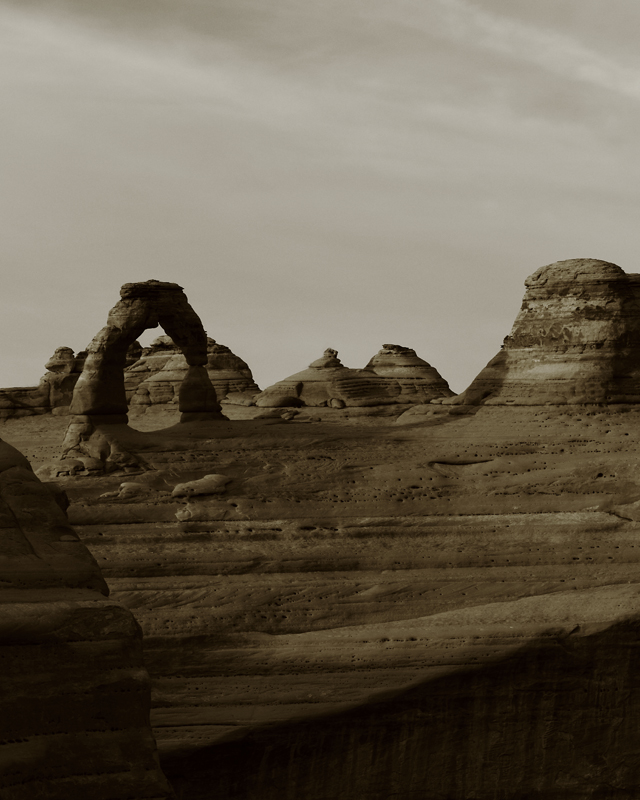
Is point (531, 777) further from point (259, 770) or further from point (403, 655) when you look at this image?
point (259, 770)

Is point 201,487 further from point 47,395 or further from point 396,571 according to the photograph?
point 47,395

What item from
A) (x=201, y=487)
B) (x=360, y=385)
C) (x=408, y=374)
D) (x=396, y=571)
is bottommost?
(x=396, y=571)

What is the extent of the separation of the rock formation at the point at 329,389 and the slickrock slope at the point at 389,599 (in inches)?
587

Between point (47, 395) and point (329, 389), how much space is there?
31.5 ft

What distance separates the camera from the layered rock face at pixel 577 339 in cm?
2569

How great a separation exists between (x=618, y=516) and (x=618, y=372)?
3845mm

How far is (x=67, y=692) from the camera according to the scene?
37.0ft

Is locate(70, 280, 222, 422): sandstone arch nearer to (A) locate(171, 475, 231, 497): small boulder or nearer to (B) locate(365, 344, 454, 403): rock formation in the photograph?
(A) locate(171, 475, 231, 497): small boulder

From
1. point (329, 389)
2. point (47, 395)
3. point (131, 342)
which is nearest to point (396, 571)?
point (131, 342)

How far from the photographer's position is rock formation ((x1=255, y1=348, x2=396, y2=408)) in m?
42.8

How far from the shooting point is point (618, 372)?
2578 cm

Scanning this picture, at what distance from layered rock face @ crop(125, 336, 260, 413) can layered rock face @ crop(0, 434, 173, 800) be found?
2925 cm

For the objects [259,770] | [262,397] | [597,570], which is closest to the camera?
[259,770]

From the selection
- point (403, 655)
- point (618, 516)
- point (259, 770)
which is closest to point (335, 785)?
point (259, 770)
